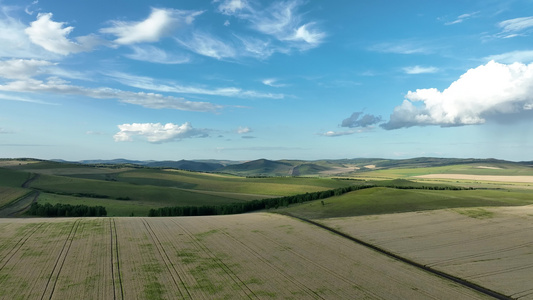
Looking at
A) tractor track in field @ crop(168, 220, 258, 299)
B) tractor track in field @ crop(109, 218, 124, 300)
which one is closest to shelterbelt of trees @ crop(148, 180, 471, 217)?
tractor track in field @ crop(109, 218, 124, 300)

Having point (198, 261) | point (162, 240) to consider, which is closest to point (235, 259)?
point (198, 261)

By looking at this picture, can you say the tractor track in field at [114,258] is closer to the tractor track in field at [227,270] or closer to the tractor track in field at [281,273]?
the tractor track in field at [227,270]

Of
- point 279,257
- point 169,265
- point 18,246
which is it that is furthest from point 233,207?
point 169,265

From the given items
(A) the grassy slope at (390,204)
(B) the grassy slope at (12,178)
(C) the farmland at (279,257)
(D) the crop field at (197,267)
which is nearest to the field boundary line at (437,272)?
(C) the farmland at (279,257)

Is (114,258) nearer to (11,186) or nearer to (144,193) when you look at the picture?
(144,193)

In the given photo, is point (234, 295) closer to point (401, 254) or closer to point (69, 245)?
point (401, 254)

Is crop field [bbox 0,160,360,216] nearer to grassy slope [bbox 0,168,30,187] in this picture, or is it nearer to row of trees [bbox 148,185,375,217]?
grassy slope [bbox 0,168,30,187]
